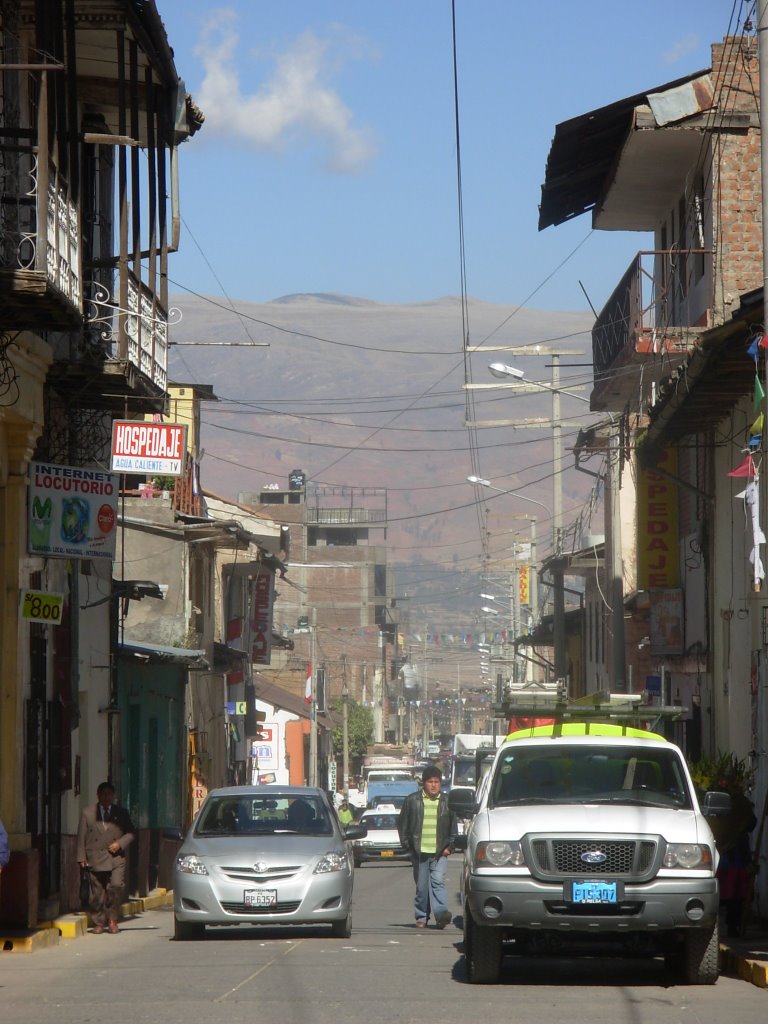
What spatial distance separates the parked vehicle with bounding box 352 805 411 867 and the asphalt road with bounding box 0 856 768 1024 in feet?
92.5

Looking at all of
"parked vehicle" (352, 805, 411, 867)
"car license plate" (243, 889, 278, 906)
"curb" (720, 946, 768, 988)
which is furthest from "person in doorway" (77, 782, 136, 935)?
"parked vehicle" (352, 805, 411, 867)

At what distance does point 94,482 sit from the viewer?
1905 cm

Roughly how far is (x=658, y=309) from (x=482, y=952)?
18.5 metres

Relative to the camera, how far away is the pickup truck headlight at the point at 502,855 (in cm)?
1200

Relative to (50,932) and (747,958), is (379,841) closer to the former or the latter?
(50,932)

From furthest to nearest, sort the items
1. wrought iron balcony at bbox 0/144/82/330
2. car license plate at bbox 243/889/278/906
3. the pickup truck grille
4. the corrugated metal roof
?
the corrugated metal roof, car license plate at bbox 243/889/278/906, wrought iron balcony at bbox 0/144/82/330, the pickup truck grille

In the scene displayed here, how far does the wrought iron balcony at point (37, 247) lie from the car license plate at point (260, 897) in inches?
227

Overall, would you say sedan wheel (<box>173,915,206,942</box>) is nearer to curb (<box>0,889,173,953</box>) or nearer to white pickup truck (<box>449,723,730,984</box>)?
curb (<box>0,889,173,953</box>)

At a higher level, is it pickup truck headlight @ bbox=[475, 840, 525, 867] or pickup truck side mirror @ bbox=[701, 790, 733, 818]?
pickup truck side mirror @ bbox=[701, 790, 733, 818]

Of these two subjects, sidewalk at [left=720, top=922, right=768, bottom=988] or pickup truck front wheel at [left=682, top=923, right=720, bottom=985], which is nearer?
pickup truck front wheel at [left=682, top=923, right=720, bottom=985]

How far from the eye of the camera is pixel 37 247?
538 inches

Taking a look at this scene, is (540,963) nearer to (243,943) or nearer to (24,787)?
(243,943)

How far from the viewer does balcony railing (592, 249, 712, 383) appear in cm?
2583

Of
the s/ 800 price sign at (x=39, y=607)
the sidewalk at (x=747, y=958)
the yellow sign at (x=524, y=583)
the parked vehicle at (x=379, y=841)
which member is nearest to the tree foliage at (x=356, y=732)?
the yellow sign at (x=524, y=583)
